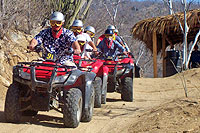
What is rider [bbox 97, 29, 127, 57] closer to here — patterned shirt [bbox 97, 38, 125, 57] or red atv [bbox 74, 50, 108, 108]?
patterned shirt [bbox 97, 38, 125, 57]

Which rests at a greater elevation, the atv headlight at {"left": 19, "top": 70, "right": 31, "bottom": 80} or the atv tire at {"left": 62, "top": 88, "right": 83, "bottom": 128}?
the atv headlight at {"left": 19, "top": 70, "right": 31, "bottom": 80}

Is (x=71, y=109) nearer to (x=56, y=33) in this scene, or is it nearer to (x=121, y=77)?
(x=56, y=33)

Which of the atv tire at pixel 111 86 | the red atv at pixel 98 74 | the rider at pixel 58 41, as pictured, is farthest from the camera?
the atv tire at pixel 111 86

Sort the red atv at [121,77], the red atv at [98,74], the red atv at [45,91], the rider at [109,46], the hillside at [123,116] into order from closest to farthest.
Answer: the hillside at [123,116] < the red atv at [45,91] < the red atv at [98,74] < the red atv at [121,77] < the rider at [109,46]

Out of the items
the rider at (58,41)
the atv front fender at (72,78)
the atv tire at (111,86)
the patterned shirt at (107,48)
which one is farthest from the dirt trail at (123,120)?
the patterned shirt at (107,48)

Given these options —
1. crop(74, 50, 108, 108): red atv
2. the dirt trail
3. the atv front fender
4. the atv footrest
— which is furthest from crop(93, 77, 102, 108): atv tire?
the atv footrest

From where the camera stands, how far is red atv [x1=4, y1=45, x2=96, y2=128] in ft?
19.4

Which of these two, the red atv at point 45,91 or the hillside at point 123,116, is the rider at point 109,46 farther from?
the red atv at point 45,91

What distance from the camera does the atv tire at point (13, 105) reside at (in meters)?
5.96

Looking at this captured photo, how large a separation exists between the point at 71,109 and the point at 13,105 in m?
0.92

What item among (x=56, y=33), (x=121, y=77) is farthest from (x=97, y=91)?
(x=56, y=33)

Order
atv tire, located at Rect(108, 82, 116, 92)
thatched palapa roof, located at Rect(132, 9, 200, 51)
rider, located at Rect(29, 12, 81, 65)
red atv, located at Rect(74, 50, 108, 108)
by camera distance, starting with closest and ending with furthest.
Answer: rider, located at Rect(29, 12, 81, 65) < red atv, located at Rect(74, 50, 108, 108) < atv tire, located at Rect(108, 82, 116, 92) < thatched palapa roof, located at Rect(132, 9, 200, 51)

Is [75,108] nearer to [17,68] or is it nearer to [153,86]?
[17,68]

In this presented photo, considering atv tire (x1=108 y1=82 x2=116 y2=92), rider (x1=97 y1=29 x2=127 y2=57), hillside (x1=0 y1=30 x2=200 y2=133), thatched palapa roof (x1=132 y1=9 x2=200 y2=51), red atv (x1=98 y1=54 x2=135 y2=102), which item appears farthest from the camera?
thatched palapa roof (x1=132 y1=9 x2=200 y2=51)
